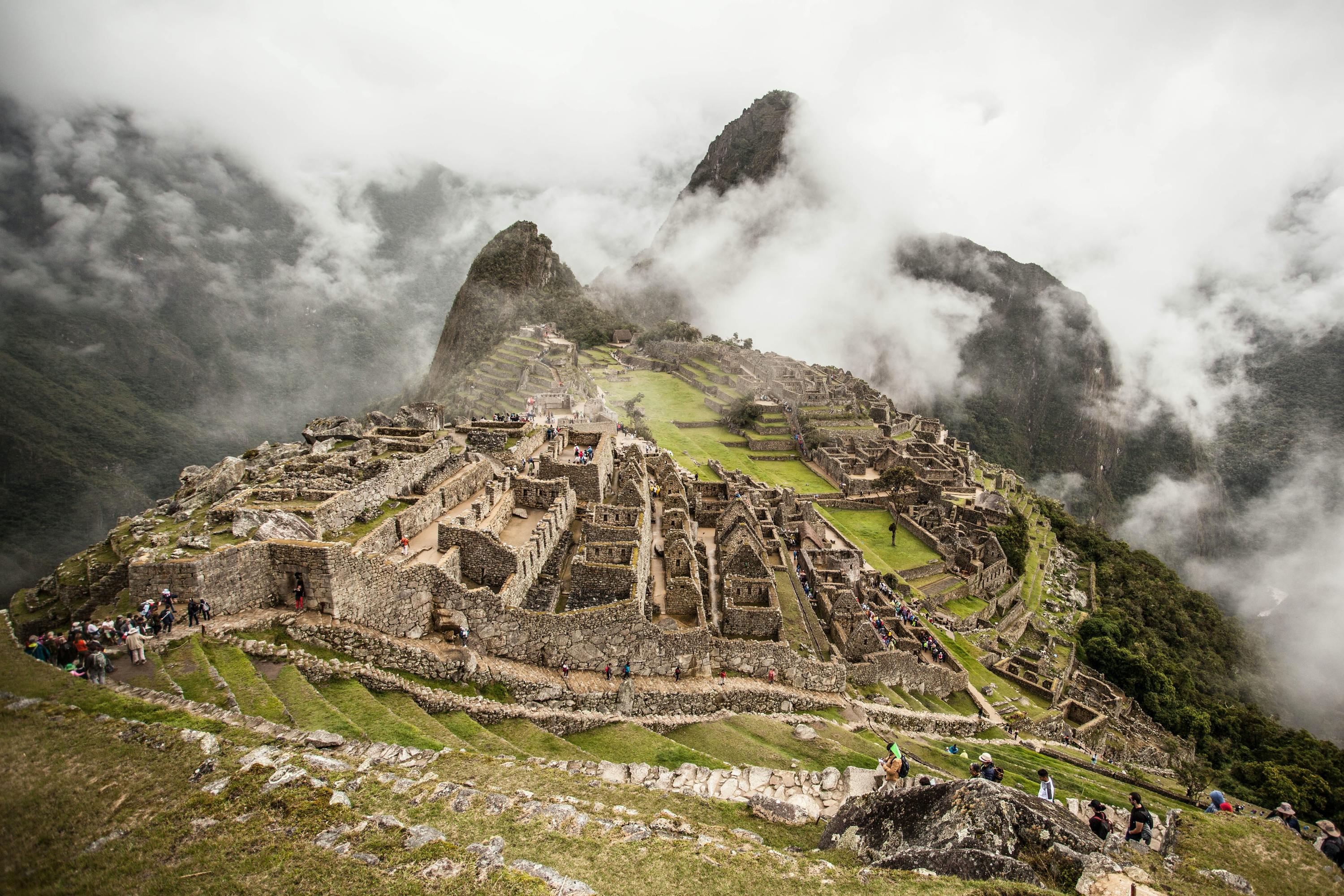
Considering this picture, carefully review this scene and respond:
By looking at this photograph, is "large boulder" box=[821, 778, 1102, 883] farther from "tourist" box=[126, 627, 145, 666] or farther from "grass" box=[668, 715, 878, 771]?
"tourist" box=[126, 627, 145, 666]

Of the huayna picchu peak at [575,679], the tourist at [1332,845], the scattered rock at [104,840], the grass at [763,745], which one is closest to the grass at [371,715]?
the huayna picchu peak at [575,679]

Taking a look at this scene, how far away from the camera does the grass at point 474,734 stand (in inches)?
523

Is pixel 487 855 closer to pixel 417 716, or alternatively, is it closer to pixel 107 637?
pixel 417 716

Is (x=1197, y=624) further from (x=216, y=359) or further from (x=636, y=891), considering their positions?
(x=216, y=359)

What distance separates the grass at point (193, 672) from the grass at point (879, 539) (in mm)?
36529

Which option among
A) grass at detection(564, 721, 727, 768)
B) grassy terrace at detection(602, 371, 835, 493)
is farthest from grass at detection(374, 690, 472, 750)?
grassy terrace at detection(602, 371, 835, 493)

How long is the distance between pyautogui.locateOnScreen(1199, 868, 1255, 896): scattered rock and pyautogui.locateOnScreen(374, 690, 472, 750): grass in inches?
510

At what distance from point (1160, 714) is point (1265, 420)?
156965mm

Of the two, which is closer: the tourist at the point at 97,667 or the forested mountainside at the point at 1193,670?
the tourist at the point at 97,667

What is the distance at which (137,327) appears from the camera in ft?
173

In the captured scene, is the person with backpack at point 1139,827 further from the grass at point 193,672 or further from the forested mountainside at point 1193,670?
the forested mountainside at point 1193,670

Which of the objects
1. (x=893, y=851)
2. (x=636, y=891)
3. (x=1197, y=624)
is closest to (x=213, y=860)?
(x=636, y=891)

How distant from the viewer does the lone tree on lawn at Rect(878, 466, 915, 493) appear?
5619cm

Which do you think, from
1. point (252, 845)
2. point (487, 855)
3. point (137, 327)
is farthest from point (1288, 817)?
point (137, 327)
